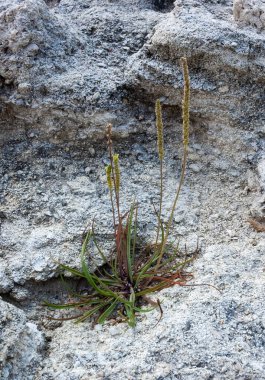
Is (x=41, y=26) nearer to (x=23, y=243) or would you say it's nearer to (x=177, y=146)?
(x=177, y=146)

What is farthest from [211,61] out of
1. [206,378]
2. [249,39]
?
[206,378]

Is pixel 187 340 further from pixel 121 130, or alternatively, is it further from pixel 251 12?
pixel 251 12

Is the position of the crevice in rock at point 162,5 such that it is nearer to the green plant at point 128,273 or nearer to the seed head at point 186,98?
the green plant at point 128,273

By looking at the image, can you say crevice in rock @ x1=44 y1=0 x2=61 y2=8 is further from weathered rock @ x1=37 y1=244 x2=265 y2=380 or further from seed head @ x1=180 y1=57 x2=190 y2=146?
weathered rock @ x1=37 y1=244 x2=265 y2=380

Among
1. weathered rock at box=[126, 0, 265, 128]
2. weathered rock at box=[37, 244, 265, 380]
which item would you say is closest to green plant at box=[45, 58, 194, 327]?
weathered rock at box=[37, 244, 265, 380]

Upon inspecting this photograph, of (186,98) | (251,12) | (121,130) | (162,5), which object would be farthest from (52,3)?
(186,98)
